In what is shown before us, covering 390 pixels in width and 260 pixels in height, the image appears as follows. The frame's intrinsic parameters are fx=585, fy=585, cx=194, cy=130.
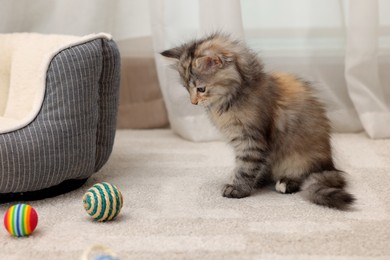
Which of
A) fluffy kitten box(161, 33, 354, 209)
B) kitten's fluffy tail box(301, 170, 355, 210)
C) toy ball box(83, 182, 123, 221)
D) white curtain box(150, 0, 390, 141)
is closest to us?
toy ball box(83, 182, 123, 221)

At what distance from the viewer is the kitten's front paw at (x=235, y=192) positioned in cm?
A: 208

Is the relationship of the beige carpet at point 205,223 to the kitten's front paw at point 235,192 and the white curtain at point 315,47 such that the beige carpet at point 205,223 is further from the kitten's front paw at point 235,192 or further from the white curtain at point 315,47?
the white curtain at point 315,47

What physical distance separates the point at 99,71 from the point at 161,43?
0.85 meters

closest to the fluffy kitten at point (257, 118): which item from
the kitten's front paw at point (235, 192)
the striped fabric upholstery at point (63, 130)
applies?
the kitten's front paw at point (235, 192)

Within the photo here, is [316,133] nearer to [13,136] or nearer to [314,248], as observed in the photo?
[314,248]

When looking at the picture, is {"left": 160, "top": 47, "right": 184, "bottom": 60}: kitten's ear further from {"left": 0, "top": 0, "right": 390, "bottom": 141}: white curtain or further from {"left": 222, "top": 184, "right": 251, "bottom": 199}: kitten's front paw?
{"left": 0, "top": 0, "right": 390, "bottom": 141}: white curtain

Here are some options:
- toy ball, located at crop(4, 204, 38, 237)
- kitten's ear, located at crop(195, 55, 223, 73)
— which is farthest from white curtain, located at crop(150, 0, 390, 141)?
toy ball, located at crop(4, 204, 38, 237)

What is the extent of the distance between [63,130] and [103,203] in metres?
0.36

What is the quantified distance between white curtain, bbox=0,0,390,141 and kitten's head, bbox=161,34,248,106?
0.79m

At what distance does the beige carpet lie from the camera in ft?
5.29

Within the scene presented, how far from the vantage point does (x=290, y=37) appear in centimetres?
299

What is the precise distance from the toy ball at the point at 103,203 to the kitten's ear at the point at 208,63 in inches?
20.3

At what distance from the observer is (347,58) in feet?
9.48

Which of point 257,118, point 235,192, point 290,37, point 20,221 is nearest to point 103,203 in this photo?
point 20,221
